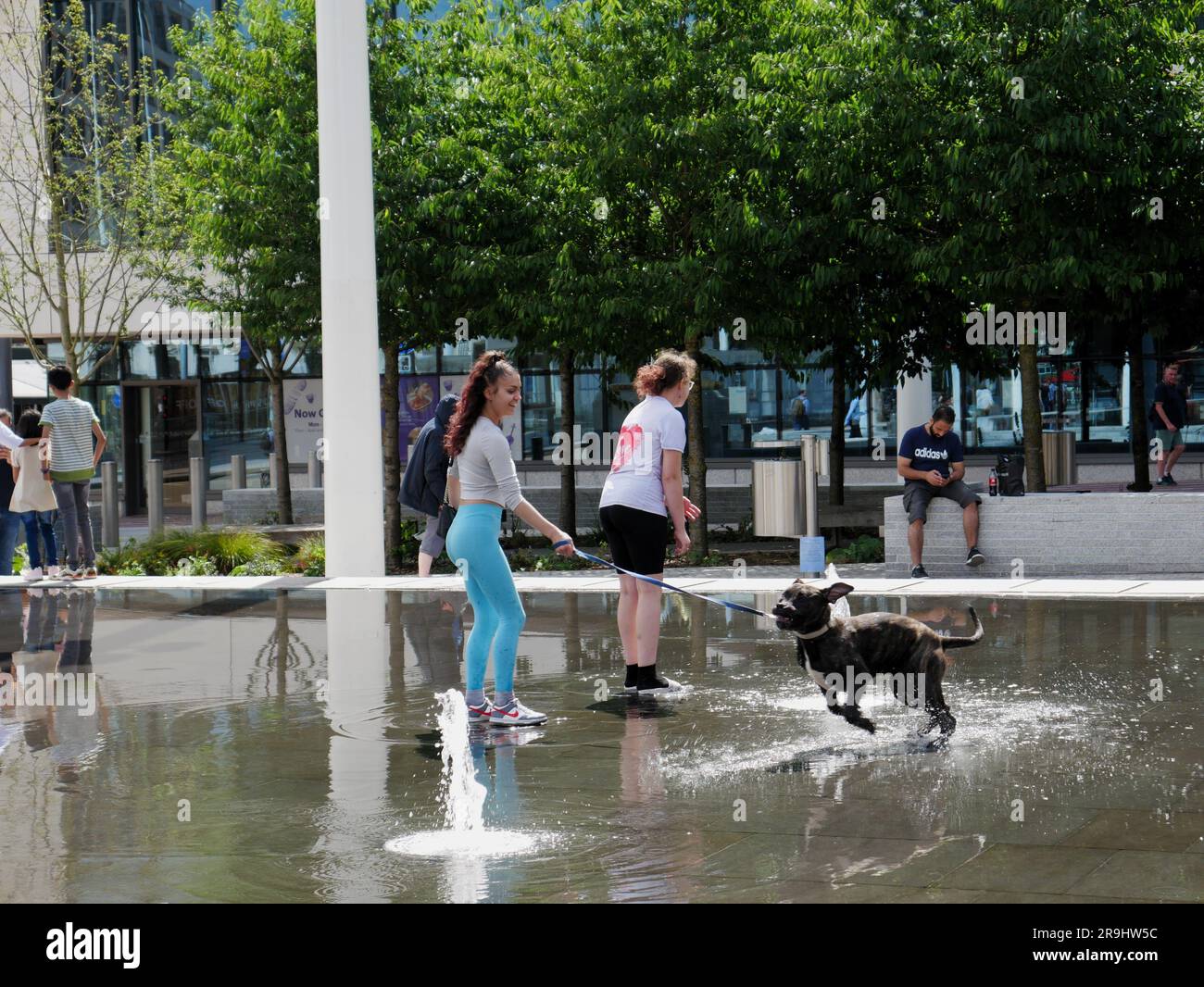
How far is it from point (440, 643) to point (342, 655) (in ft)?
2.53

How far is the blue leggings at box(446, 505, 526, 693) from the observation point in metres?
8.01

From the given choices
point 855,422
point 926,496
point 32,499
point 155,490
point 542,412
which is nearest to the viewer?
point 926,496

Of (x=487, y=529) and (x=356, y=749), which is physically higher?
(x=487, y=529)

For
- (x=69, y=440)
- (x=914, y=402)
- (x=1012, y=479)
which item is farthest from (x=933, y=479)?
(x=914, y=402)

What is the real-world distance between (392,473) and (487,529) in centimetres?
1226

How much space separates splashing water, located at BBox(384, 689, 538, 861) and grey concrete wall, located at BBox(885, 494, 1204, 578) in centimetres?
847

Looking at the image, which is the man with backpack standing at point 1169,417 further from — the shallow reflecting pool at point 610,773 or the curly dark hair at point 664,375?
the curly dark hair at point 664,375

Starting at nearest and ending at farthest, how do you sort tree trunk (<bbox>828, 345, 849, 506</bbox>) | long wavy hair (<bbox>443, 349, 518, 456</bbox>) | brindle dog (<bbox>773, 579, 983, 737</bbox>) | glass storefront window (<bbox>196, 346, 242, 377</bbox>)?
1. brindle dog (<bbox>773, 579, 983, 737</bbox>)
2. long wavy hair (<bbox>443, 349, 518, 456</bbox>)
3. tree trunk (<bbox>828, 345, 849, 506</bbox>)
4. glass storefront window (<bbox>196, 346, 242, 377</bbox>)

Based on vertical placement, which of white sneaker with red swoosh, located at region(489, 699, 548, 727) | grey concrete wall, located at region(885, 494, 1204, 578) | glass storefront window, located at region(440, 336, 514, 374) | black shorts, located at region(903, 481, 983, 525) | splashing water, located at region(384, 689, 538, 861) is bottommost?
splashing water, located at region(384, 689, 538, 861)

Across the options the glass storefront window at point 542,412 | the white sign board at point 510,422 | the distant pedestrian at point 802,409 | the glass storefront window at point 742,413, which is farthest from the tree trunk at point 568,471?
the distant pedestrian at point 802,409

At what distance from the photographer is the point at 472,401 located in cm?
816

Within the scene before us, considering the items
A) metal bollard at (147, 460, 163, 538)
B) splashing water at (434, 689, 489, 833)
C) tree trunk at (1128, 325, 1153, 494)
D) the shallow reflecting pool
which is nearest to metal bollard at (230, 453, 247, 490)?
metal bollard at (147, 460, 163, 538)

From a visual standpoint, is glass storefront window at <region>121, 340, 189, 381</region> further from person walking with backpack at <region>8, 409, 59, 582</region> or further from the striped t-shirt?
the striped t-shirt

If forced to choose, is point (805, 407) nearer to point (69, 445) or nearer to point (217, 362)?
point (217, 362)
